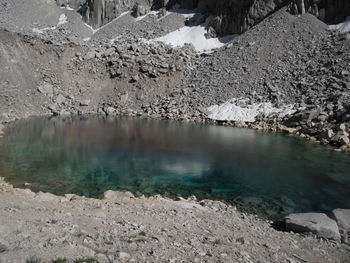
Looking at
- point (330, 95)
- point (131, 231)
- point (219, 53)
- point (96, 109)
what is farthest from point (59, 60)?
point (131, 231)

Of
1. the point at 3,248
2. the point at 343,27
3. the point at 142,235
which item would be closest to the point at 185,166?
the point at 142,235

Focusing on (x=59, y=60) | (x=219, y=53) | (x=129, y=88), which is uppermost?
(x=219, y=53)

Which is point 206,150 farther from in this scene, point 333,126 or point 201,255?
point 201,255

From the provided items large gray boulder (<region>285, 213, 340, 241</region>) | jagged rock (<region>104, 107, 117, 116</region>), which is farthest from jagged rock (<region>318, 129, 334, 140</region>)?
jagged rock (<region>104, 107, 117, 116</region>)

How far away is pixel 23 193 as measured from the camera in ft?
45.0

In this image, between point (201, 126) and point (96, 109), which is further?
point (96, 109)

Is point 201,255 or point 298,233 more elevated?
point 201,255

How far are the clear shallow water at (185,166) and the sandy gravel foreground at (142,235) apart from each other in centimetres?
307

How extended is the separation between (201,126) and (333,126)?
16.8 meters

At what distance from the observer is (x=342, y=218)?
11773mm

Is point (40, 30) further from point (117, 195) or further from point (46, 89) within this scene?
point (117, 195)

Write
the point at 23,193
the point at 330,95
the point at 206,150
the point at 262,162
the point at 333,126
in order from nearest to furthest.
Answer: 1. the point at 23,193
2. the point at 262,162
3. the point at 206,150
4. the point at 333,126
5. the point at 330,95

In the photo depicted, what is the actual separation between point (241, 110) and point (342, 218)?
35501mm

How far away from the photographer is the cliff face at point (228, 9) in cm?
5741
